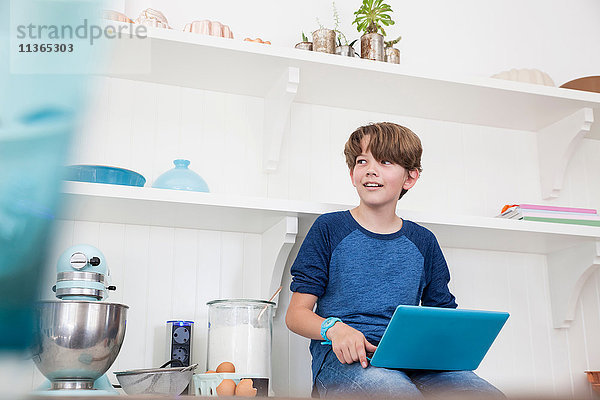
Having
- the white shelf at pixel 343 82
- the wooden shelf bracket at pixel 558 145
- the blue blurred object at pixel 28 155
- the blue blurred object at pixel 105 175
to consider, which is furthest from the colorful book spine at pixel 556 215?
the blue blurred object at pixel 28 155

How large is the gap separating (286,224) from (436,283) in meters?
0.37

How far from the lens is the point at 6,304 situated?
0.17 metres

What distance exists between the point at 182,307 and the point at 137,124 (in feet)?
1.58

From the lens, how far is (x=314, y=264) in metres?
1.29

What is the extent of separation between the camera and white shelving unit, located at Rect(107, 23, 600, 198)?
1.44 meters

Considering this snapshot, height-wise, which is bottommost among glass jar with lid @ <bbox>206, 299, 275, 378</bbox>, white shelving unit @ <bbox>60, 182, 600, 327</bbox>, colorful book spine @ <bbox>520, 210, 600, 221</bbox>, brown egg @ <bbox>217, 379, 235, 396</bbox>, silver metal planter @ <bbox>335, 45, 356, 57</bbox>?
brown egg @ <bbox>217, 379, 235, 396</bbox>

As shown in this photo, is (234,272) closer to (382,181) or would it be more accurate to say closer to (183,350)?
(183,350)

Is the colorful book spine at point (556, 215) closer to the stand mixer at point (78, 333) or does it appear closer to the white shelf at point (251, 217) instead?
the white shelf at point (251, 217)

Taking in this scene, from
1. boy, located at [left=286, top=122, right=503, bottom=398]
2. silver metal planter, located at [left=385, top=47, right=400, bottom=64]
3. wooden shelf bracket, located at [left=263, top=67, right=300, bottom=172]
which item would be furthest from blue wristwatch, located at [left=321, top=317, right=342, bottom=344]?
silver metal planter, located at [left=385, top=47, right=400, bottom=64]

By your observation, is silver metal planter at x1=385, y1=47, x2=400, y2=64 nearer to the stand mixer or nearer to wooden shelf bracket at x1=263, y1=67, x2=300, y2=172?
wooden shelf bracket at x1=263, y1=67, x2=300, y2=172

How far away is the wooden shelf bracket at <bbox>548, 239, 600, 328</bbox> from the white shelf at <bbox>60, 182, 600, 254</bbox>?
0.03 metres

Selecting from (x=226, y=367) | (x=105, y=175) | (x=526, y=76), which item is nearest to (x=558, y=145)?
(x=526, y=76)

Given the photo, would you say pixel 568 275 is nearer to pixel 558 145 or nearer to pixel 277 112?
pixel 558 145

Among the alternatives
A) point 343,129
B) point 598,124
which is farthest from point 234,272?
point 598,124
